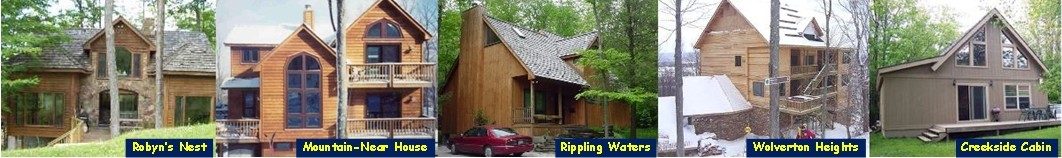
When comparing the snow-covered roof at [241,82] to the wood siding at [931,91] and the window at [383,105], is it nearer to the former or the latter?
the window at [383,105]

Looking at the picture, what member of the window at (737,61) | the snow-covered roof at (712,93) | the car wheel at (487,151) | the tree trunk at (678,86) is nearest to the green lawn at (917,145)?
the snow-covered roof at (712,93)

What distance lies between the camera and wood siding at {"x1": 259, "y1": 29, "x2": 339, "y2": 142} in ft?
32.9

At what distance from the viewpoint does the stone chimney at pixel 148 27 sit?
11.9 m

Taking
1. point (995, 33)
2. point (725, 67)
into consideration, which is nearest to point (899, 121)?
point (995, 33)

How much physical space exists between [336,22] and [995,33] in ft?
27.3

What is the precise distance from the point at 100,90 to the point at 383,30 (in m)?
4.47

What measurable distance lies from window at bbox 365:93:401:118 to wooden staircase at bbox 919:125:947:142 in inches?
266

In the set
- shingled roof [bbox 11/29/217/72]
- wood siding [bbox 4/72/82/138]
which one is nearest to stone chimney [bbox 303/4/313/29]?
shingled roof [bbox 11/29/217/72]

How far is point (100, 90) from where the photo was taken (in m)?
11.8

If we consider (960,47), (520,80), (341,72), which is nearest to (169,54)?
(341,72)

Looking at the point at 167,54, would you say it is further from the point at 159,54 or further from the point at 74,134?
the point at 74,134

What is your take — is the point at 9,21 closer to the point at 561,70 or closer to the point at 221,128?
the point at 221,128

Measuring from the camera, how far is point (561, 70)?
36.7 feet

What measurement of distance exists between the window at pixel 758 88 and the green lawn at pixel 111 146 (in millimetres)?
6689
